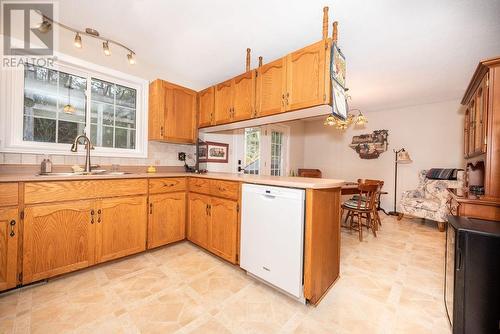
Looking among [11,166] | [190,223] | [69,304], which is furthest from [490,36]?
[11,166]

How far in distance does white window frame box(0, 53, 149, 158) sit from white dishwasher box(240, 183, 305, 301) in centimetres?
191

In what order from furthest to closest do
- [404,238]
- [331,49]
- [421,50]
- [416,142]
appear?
1. [416,142]
2. [404,238]
3. [421,50]
4. [331,49]

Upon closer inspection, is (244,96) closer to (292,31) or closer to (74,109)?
(292,31)

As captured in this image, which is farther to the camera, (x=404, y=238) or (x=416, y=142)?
(x=416, y=142)

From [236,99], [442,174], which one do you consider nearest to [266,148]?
[236,99]

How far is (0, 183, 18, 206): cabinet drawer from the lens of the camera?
1533 millimetres

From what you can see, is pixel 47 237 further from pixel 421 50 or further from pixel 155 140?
pixel 421 50

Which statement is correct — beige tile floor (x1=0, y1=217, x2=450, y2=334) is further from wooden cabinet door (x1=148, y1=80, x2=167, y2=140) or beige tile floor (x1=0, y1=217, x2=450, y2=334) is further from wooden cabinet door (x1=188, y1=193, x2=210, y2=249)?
wooden cabinet door (x1=148, y1=80, x2=167, y2=140)


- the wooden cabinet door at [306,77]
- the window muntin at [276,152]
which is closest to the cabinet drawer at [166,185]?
the wooden cabinet door at [306,77]

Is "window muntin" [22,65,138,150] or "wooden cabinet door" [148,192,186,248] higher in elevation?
"window muntin" [22,65,138,150]

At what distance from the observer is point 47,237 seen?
173cm

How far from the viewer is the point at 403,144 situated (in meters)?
4.74

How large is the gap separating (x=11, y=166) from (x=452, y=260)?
12.6 ft

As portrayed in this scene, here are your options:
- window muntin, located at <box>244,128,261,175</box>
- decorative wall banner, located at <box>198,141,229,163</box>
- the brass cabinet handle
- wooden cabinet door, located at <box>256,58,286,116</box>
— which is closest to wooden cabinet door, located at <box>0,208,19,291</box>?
the brass cabinet handle
